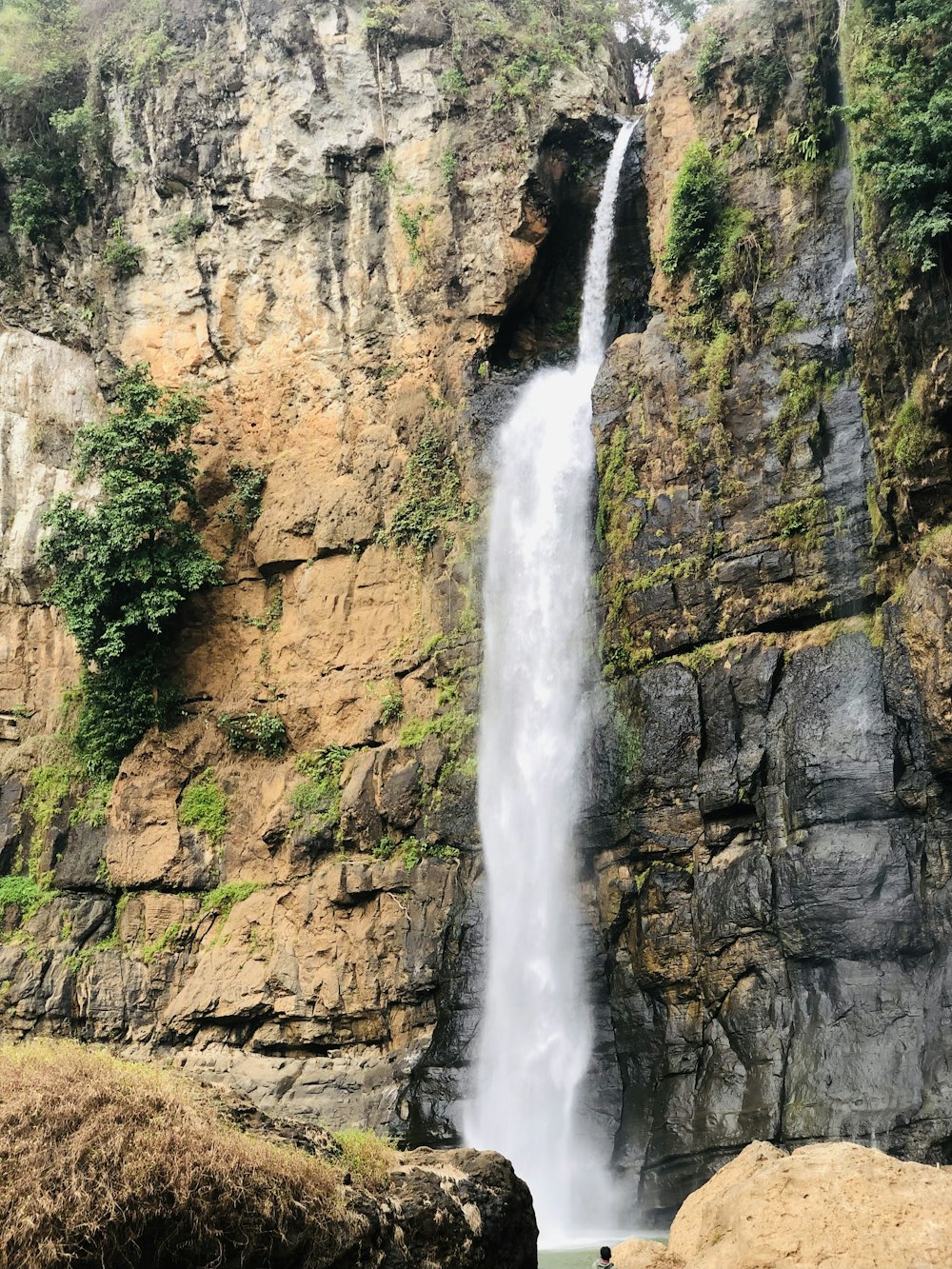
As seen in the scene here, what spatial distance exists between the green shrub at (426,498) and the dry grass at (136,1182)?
15031 millimetres

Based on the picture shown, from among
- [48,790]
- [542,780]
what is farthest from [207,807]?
[542,780]

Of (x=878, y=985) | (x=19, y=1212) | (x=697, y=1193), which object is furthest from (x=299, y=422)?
(x=19, y=1212)

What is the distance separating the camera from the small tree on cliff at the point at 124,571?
852 inches

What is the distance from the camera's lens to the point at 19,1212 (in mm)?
5918

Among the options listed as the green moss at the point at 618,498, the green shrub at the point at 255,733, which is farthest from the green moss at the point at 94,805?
the green moss at the point at 618,498

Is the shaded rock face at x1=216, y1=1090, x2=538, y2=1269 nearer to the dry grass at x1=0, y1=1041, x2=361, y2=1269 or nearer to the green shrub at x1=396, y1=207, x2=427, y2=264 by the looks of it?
the dry grass at x1=0, y1=1041, x2=361, y2=1269

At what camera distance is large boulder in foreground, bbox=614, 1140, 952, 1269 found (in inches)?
282

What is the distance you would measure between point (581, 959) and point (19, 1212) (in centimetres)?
1149

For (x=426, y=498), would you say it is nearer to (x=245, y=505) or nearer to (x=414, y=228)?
(x=245, y=505)

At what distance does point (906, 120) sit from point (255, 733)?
14.6 metres

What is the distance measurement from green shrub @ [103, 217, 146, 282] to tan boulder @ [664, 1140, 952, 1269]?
23.1m

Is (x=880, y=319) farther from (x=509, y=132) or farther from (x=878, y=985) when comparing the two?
(x=509, y=132)

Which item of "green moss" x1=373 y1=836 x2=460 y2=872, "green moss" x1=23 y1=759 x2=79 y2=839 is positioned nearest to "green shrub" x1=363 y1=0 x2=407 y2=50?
"green moss" x1=23 y1=759 x2=79 y2=839

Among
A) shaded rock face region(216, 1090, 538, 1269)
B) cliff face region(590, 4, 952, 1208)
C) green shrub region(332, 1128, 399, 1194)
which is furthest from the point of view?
cliff face region(590, 4, 952, 1208)
